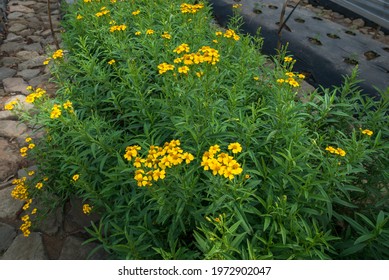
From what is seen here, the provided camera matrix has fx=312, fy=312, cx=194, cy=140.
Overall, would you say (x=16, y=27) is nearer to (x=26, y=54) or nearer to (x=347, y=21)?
(x=26, y=54)

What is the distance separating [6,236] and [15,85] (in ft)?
8.75

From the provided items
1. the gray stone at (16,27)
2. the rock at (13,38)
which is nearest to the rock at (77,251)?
the rock at (13,38)

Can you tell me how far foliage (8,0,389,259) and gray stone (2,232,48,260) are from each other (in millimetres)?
381

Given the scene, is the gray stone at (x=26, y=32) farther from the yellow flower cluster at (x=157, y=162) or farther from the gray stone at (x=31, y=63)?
the yellow flower cluster at (x=157, y=162)

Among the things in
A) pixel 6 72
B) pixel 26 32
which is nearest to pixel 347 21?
pixel 6 72

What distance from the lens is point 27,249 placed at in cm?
252

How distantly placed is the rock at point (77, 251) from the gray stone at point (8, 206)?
0.66m

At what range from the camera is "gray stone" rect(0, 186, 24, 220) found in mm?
2820

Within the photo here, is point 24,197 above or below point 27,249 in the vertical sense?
above

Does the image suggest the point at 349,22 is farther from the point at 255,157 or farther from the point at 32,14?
the point at 32,14

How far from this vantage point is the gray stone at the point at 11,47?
5.40m

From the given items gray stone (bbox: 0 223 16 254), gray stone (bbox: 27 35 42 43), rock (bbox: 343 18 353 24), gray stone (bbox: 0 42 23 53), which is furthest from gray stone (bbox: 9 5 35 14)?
rock (bbox: 343 18 353 24)
